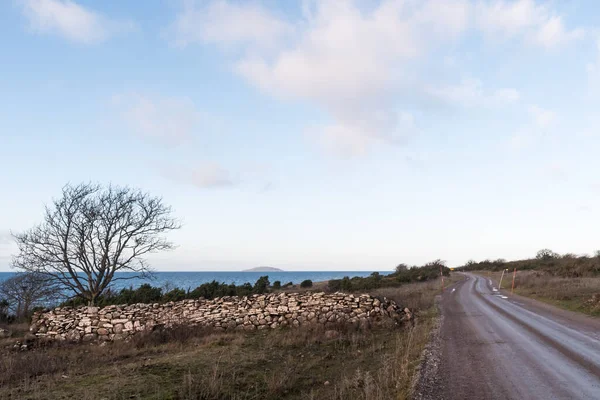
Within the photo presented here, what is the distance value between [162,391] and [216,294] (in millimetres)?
22470

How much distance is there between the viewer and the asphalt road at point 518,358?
8.21 metres

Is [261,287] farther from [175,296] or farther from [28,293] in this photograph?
[28,293]

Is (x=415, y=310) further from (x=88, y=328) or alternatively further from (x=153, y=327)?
(x=88, y=328)

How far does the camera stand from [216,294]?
31125mm

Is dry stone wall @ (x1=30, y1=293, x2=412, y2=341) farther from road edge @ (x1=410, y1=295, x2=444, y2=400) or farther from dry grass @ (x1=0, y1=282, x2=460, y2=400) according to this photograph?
road edge @ (x1=410, y1=295, x2=444, y2=400)

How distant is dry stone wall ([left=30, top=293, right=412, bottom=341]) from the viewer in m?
19.7

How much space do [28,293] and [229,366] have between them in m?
21.8

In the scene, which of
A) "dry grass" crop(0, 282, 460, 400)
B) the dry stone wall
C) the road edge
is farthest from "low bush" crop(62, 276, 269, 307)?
the road edge

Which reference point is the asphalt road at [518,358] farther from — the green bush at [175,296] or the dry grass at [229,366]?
the green bush at [175,296]

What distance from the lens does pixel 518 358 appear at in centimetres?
1092

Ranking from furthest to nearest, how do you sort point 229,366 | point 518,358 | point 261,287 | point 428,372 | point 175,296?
point 261,287 → point 175,296 → point 229,366 → point 518,358 → point 428,372

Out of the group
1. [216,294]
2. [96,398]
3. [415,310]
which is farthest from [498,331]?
[216,294]

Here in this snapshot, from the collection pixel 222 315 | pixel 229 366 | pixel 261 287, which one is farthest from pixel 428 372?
pixel 261 287

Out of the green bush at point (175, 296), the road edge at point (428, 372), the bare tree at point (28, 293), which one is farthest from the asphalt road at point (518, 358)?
the bare tree at point (28, 293)
